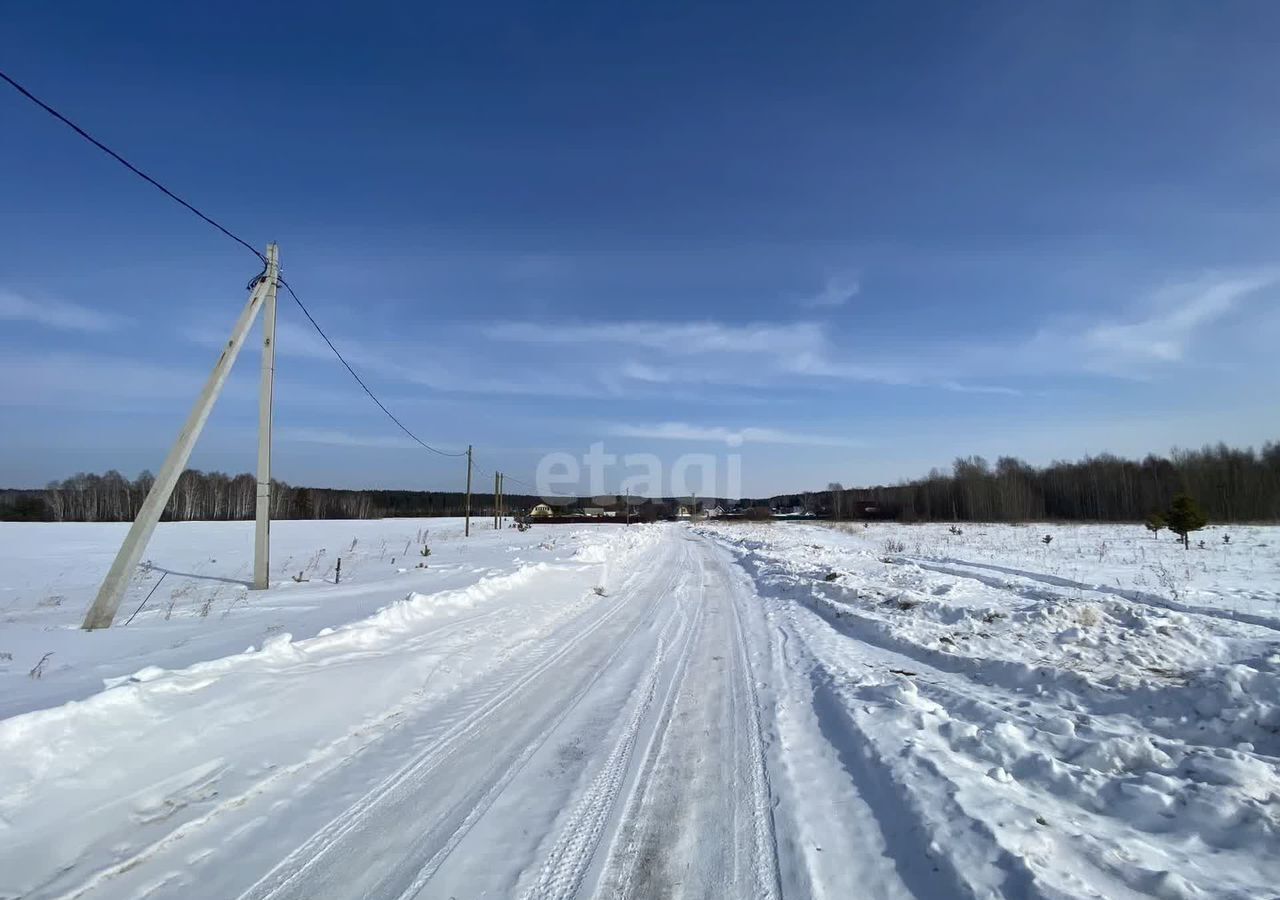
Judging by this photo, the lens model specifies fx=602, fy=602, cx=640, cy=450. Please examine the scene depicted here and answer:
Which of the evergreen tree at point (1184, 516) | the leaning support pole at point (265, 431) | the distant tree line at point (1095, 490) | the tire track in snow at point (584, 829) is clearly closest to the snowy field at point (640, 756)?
the tire track in snow at point (584, 829)

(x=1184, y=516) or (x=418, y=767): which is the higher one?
(x=1184, y=516)

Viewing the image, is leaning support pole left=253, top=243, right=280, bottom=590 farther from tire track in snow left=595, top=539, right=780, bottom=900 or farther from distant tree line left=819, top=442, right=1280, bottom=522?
distant tree line left=819, top=442, right=1280, bottom=522

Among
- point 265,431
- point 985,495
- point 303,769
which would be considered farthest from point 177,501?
point 985,495

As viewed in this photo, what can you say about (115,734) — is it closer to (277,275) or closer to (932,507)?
(277,275)

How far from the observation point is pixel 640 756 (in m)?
4.71

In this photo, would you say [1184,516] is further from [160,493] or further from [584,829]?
[160,493]

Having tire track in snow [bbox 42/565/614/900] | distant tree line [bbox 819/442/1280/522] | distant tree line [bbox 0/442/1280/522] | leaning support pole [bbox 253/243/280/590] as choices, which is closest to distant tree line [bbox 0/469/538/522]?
distant tree line [bbox 0/442/1280/522]

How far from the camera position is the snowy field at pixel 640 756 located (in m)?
3.12

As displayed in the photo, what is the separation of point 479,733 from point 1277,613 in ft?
39.5

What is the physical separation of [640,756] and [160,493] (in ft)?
29.7

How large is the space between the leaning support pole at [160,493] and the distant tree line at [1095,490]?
76.8m

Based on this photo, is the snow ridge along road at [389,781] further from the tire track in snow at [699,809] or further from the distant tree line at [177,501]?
the distant tree line at [177,501]

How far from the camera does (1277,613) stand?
368 inches

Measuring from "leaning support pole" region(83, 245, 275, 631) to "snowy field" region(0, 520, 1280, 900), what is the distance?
2.12ft
